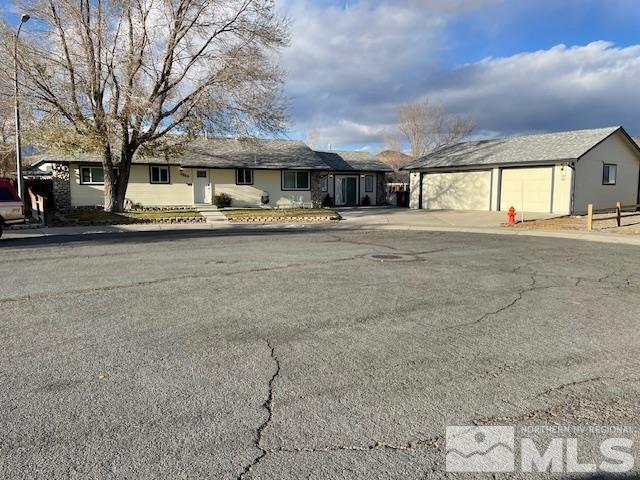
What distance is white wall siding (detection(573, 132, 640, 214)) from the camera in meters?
25.1

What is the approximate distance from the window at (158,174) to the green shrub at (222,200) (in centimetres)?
316

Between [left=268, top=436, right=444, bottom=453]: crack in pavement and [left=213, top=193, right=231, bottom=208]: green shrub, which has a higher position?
[left=213, top=193, right=231, bottom=208]: green shrub

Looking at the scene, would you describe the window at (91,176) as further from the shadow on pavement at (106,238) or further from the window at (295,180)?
the shadow on pavement at (106,238)

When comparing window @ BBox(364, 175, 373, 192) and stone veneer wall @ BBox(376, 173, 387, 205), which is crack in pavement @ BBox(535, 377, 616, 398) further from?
stone veneer wall @ BBox(376, 173, 387, 205)

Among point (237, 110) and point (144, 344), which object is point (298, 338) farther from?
point (237, 110)

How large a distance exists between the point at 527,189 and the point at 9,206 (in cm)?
2471

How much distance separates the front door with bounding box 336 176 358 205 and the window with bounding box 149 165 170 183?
1263cm

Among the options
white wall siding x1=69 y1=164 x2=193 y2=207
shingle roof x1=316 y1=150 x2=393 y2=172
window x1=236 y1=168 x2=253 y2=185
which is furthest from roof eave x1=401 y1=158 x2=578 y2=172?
white wall siding x1=69 y1=164 x2=193 y2=207

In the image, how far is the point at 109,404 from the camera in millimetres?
3596

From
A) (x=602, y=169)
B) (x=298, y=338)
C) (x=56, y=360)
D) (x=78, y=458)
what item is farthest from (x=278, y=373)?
(x=602, y=169)

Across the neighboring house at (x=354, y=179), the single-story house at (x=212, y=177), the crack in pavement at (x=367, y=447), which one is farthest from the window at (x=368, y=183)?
the crack in pavement at (x=367, y=447)

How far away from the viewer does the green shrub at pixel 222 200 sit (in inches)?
1155

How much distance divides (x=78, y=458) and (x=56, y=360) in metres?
1.86

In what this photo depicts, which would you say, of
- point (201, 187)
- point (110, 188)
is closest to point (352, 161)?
point (201, 187)
